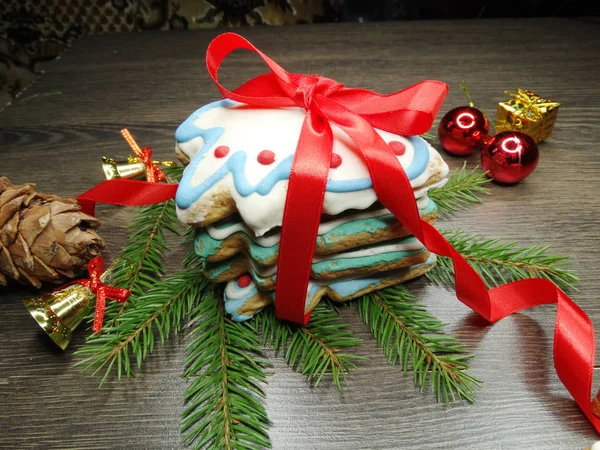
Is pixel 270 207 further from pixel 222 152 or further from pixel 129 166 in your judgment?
pixel 129 166

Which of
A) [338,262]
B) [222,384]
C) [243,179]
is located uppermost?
[243,179]

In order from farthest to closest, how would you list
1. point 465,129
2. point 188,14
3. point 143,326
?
point 188,14
point 465,129
point 143,326

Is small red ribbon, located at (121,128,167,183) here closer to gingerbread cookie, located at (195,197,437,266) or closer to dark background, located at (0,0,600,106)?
gingerbread cookie, located at (195,197,437,266)

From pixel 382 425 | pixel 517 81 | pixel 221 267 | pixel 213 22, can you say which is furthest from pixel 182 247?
pixel 213 22

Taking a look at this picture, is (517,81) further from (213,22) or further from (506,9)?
(213,22)

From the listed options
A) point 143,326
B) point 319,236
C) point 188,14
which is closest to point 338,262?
point 319,236

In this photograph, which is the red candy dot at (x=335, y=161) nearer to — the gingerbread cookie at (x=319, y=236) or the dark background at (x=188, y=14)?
the gingerbread cookie at (x=319, y=236)

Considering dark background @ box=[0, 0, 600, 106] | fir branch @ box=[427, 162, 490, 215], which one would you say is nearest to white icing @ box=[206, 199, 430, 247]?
fir branch @ box=[427, 162, 490, 215]
